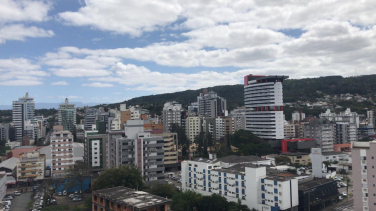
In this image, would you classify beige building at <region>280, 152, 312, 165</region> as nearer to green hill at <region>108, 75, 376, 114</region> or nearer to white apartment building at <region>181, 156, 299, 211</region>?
white apartment building at <region>181, 156, 299, 211</region>

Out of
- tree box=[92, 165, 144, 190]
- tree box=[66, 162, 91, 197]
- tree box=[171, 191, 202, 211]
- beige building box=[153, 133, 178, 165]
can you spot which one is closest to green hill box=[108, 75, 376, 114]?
beige building box=[153, 133, 178, 165]

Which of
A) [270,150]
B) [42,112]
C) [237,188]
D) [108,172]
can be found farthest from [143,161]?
[42,112]

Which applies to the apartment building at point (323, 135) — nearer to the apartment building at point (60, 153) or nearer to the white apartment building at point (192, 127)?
the white apartment building at point (192, 127)

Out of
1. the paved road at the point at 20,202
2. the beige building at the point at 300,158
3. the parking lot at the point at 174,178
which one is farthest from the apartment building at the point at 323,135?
the paved road at the point at 20,202

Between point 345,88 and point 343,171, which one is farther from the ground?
point 345,88

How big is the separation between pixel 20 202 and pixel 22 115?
60444 millimetres

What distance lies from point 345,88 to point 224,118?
85112mm

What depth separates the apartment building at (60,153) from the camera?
37.6 meters

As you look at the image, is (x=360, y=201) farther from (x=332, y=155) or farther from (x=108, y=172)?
(x=332, y=155)

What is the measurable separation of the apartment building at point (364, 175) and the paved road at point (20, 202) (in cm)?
2761

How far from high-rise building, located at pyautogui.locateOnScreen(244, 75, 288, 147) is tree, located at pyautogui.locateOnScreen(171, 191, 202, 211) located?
33.0 meters

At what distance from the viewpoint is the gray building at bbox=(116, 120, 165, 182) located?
3297cm

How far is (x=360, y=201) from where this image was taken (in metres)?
22.3

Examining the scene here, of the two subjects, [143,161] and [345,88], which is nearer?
→ [143,161]
